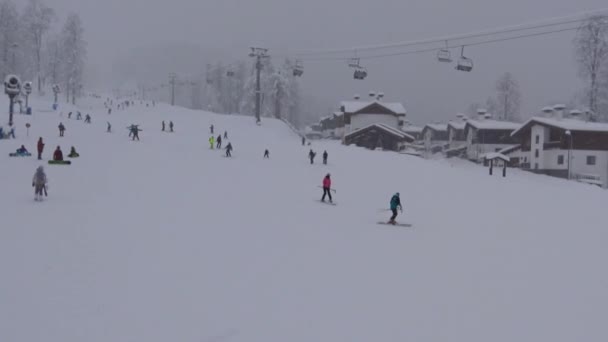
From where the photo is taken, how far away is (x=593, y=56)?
59.5 metres

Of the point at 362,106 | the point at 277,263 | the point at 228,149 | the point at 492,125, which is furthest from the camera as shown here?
the point at 362,106

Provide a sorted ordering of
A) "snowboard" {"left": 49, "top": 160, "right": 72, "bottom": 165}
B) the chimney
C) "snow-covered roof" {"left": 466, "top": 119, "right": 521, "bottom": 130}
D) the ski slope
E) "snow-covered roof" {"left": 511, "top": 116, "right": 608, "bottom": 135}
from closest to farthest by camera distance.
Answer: the ski slope < "snowboard" {"left": 49, "top": 160, "right": 72, "bottom": 165} < "snow-covered roof" {"left": 511, "top": 116, "right": 608, "bottom": 135} < the chimney < "snow-covered roof" {"left": 466, "top": 119, "right": 521, "bottom": 130}

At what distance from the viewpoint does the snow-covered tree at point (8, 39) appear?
74.1 m

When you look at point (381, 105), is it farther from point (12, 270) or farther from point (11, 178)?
point (12, 270)

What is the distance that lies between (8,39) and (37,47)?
6864mm

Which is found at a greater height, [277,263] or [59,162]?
[59,162]

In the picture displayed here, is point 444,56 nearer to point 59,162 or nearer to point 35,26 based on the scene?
point 59,162

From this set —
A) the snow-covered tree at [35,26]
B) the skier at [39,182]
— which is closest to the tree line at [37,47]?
the snow-covered tree at [35,26]

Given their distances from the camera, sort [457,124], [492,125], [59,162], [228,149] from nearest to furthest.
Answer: [59,162], [228,149], [492,125], [457,124]

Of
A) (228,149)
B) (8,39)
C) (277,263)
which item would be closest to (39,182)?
(277,263)

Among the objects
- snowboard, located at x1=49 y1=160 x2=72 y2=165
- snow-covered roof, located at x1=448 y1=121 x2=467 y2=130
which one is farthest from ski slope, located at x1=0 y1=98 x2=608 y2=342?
snow-covered roof, located at x1=448 y1=121 x2=467 y2=130

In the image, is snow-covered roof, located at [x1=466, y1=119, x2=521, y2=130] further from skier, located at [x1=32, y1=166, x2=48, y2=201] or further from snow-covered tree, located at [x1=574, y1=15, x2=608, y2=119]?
skier, located at [x1=32, y1=166, x2=48, y2=201]

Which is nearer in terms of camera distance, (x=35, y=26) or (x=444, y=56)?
(x=444, y=56)

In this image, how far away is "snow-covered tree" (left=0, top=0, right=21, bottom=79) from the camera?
74088 millimetres
